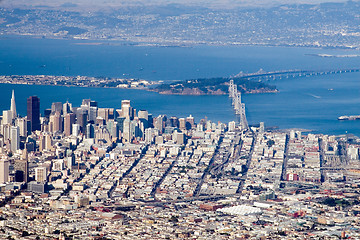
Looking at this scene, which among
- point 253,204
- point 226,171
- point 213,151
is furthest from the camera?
point 213,151

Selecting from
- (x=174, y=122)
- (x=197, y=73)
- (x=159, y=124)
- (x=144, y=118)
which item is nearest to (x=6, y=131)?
(x=144, y=118)

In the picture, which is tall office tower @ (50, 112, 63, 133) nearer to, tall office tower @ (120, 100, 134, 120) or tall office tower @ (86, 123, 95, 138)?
tall office tower @ (86, 123, 95, 138)

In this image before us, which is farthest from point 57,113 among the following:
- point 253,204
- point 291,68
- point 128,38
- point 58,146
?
point 128,38

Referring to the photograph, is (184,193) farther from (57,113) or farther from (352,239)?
Answer: (57,113)

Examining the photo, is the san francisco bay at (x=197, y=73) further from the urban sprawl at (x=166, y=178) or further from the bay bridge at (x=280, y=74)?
the urban sprawl at (x=166, y=178)

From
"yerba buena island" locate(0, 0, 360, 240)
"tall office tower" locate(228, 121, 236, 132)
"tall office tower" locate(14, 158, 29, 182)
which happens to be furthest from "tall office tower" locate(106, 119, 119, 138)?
"tall office tower" locate(14, 158, 29, 182)

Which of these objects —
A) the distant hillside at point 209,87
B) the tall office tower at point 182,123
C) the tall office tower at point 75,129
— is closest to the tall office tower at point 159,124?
the tall office tower at point 182,123

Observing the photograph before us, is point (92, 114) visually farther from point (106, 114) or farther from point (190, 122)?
point (190, 122)
